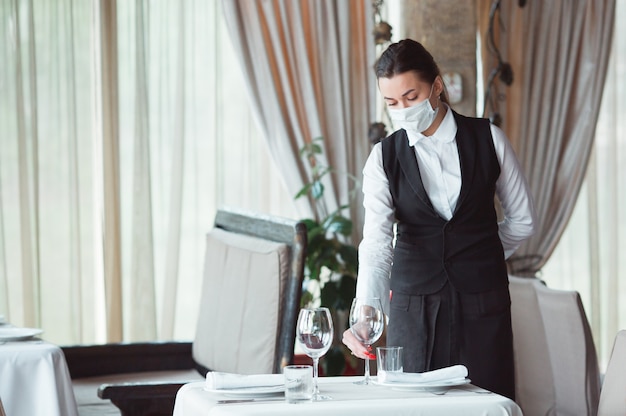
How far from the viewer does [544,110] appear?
5055 mm

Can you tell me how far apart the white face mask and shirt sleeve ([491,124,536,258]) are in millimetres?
180

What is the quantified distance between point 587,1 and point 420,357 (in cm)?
316

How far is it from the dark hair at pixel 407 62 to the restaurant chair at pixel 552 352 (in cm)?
79

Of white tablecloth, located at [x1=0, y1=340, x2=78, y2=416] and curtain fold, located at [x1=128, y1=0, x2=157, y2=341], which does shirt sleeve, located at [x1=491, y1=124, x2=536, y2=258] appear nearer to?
white tablecloth, located at [x1=0, y1=340, x2=78, y2=416]

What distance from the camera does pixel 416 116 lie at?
7.97 ft

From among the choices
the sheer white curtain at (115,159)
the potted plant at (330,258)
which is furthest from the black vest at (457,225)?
the sheer white curtain at (115,159)

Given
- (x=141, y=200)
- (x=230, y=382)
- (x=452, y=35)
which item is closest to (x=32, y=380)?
(x=230, y=382)

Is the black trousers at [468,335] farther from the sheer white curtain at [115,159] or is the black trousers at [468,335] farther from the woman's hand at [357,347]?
the sheer white curtain at [115,159]

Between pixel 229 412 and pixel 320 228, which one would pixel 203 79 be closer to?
pixel 320 228

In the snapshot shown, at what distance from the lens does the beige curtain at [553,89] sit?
5.04 meters

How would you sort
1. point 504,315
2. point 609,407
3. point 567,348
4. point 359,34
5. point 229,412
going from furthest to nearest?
point 359,34
point 567,348
point 504,315
point 609,407
point 229,412

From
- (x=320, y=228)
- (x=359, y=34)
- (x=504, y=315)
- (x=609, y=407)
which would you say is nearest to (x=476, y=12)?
(x=359, y=34)

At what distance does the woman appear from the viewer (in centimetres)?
242

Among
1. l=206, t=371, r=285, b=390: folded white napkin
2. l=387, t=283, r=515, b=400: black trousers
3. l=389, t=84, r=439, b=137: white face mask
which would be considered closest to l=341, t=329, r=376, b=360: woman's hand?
l=206, t=371, r=285, b=390: folded white napkin
